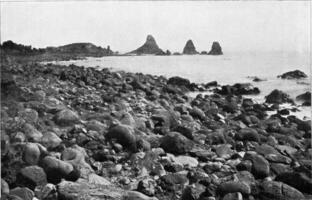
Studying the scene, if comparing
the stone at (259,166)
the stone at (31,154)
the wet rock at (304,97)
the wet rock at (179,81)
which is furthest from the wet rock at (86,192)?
the wet rock at (179,81)

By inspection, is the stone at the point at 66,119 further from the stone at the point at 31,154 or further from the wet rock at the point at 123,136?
the stone at the point at 31,154

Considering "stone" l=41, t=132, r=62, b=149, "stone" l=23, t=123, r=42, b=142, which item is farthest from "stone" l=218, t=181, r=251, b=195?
"stone" l=23, t=123, r=42, b=142

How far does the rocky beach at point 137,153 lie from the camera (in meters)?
4.79

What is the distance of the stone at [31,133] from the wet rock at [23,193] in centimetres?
143

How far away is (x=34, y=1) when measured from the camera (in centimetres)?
612

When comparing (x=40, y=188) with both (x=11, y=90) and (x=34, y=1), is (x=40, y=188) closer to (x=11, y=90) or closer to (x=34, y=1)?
(x=34, y=1)

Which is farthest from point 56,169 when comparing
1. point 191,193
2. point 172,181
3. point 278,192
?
point 278,192

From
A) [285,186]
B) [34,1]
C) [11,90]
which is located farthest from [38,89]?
[285,186]

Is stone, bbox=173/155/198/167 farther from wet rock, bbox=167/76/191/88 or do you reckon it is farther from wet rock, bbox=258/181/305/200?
wet rock, bbox=167/76/191/88

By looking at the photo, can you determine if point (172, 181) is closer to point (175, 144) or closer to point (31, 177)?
point (175, 144)

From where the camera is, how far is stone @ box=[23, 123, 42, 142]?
5845 mm

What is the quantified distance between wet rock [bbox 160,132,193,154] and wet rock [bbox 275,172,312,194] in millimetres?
1606

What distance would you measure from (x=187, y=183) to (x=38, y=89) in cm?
546

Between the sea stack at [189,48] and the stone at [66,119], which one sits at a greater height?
the sea stack at [189,48]
